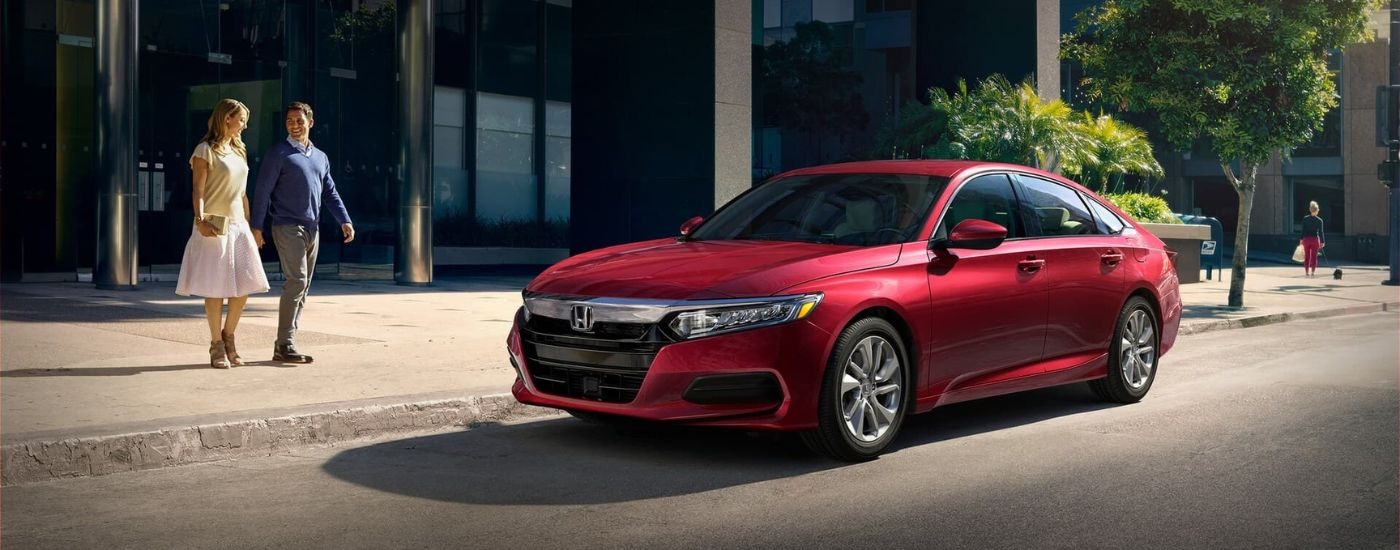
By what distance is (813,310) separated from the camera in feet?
21.4

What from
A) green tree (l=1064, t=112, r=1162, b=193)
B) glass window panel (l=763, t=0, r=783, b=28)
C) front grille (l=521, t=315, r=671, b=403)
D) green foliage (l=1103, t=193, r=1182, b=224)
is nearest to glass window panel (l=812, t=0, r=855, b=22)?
glass window panel (l=763, t=0, r=783, b=28)

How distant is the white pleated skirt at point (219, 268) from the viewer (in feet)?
30.9

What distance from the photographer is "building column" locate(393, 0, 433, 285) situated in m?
19.6

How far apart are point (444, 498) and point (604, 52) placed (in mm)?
15961

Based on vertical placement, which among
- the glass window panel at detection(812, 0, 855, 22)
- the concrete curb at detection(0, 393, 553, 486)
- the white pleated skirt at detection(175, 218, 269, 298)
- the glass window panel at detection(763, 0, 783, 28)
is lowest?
the concrete curb at detection(0, 393, 553, 486)

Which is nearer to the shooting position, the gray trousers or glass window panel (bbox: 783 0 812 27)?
the gray trousers

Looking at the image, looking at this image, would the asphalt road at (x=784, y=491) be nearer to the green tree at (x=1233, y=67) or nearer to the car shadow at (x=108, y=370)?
the car shadow at (x=108, y=370)

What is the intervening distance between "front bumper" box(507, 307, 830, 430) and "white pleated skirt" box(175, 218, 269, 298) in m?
3.87

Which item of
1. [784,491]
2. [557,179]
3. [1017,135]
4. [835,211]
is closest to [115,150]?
[557,179]

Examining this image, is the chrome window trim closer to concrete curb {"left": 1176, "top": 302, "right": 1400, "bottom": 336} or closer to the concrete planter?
concrete curb {"left": 1176, "top": 302, "right": 1400, "bottom": 336}

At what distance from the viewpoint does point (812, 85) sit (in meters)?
27.8

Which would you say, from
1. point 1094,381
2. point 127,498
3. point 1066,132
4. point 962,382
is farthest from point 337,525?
point 1066,132

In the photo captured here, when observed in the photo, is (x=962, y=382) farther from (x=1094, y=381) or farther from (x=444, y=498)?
(x=444, y=498)

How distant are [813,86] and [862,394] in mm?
21426
